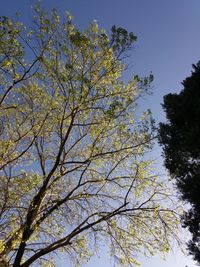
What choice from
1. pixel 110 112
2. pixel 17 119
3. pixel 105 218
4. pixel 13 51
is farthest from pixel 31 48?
pixel 105 218

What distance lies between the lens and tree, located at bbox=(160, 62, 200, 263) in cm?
1019

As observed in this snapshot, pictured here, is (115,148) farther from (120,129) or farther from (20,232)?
(20,232)

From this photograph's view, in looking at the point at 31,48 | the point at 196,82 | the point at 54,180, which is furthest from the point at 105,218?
the point at 31,48

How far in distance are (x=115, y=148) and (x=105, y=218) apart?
3.25 m

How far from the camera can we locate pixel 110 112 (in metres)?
14.9

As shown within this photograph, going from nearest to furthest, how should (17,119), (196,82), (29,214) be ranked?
1. (196,82)
2. (29,214)
3. (17,119)

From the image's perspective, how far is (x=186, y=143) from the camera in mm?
10648

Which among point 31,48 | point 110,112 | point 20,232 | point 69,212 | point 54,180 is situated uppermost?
point 31,48

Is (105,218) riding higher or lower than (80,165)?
lower

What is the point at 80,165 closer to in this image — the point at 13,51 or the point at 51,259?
the point at 51,259

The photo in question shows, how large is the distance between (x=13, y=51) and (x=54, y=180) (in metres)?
5.60

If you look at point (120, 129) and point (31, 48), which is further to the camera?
point (120, 129)

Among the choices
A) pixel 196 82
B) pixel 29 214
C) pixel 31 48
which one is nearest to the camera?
pixel 196 82

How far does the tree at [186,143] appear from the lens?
1019cm
